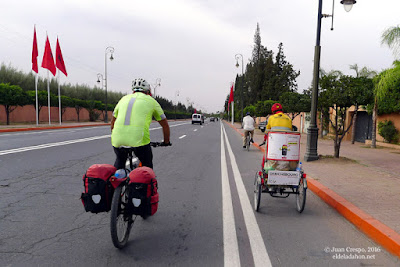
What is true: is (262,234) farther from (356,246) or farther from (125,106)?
(125,106)

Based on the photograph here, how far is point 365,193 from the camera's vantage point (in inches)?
203

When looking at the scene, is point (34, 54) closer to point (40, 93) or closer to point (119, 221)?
point (40, 93)

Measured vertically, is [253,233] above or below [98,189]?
below

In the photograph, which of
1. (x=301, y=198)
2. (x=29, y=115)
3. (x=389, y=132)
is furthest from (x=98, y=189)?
(x=29, y=115)

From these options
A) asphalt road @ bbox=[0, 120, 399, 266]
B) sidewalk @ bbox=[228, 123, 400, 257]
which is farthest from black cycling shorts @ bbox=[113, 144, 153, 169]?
sidewalk @ bbox=[228, 123, 400, 257]

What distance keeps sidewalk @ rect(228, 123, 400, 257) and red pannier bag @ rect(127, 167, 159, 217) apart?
2.70 meters

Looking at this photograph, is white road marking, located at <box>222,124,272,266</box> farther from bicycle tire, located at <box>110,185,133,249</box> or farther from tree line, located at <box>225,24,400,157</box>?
tree line, located at <box>225,24,400,157</box>

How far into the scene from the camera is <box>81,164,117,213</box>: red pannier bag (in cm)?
298

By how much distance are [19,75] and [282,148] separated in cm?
4630

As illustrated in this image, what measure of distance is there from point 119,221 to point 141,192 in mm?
417

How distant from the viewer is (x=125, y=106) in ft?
11.0

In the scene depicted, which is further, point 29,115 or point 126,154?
point 29,115

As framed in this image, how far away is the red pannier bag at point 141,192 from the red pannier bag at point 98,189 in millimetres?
244

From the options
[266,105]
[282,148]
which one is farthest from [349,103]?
[266,105]
